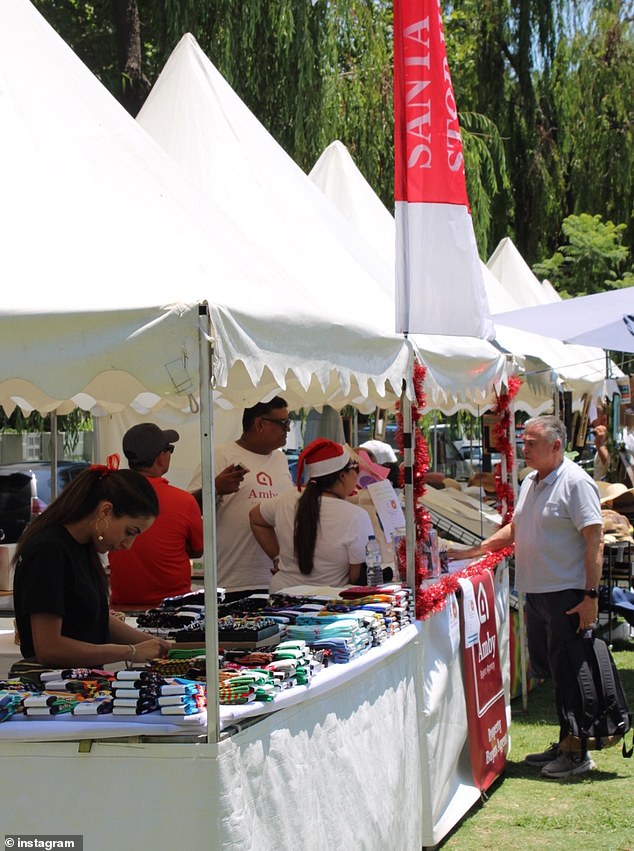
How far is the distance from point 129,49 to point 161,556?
10468mm

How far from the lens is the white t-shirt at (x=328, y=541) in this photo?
570cm

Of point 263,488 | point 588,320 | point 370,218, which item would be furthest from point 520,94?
point 263,488

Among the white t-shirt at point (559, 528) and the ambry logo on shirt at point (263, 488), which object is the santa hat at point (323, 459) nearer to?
the ambry logo on shirt at point (263, 488)

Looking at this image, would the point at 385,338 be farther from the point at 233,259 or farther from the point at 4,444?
the point at 4,444

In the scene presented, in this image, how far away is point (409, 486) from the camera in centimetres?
541

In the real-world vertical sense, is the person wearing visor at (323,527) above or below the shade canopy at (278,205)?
below

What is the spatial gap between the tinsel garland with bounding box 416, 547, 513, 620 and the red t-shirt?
115 centimetres

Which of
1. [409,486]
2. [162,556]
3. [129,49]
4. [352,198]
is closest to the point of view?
[409,486]

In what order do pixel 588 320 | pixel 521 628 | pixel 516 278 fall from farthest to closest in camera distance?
pixel 516 278 < pixel 588 320 < pixel 521 628

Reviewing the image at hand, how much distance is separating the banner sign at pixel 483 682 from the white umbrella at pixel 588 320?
8.99 feet

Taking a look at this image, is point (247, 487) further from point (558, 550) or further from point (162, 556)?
point (558, 550)

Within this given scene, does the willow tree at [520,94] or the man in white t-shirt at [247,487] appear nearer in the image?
the man in white t-shirt at [247,487]

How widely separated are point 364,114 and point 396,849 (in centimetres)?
1296

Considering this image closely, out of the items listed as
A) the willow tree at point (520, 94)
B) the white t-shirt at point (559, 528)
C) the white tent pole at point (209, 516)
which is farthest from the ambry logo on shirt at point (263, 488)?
the willow tree at point (520, 94)
